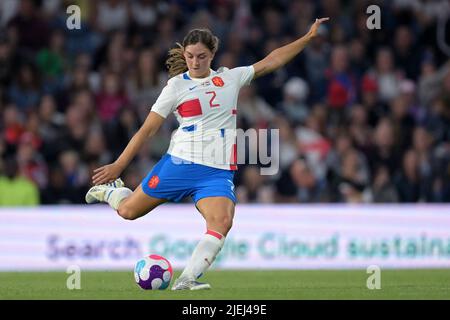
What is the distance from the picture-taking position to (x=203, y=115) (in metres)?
10.5

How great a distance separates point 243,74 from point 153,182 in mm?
1279

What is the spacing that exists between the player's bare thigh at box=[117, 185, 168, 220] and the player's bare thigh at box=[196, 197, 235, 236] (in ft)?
1.91

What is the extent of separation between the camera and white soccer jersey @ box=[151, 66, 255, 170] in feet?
34.4

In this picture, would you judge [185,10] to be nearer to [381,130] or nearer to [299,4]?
[299,4]

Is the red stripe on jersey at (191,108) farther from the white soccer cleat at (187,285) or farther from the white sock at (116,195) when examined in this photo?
the white soccer cleat at (187,285)

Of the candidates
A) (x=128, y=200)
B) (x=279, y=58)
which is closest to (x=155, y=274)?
(x=128, y=200)

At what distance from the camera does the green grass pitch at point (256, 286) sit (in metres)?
9.94

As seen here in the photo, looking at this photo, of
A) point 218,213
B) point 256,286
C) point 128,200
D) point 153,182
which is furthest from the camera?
point 256,286

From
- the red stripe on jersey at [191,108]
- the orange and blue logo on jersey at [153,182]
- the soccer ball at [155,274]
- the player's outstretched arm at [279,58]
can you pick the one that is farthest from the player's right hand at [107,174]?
the player's outstretched arm at [279,58]

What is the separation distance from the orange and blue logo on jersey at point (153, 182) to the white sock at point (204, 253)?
0.79 meters

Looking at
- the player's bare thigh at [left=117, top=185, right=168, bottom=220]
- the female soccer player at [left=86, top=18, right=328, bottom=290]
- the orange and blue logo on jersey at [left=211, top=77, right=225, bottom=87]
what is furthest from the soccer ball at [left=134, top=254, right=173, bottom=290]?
the orange and blue logo on jersey at [left=211, top=77, right=225, bottom=87]

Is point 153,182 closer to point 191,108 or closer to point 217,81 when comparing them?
point 191,108

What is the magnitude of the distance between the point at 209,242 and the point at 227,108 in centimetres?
125

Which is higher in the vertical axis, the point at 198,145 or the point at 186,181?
the point at 198,145
